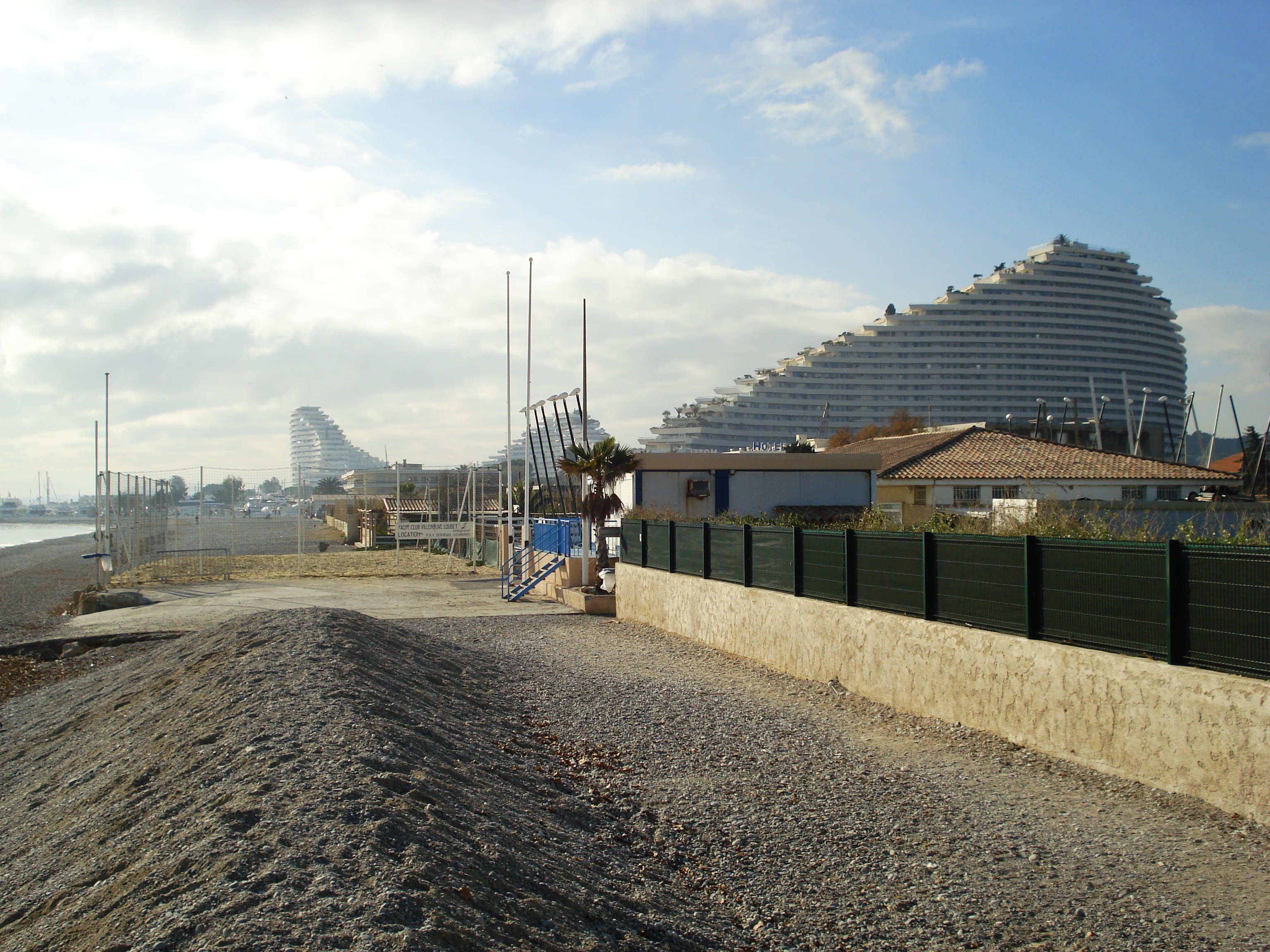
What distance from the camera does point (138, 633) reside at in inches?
650

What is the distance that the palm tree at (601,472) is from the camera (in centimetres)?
2133

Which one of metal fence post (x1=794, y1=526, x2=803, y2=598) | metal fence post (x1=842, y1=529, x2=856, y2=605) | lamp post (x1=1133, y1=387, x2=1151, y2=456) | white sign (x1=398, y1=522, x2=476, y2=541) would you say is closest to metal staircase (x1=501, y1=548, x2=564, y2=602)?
white sign (x1=398, y1=522, x2=476, y2=541)

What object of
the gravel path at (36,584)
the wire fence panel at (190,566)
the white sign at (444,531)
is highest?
the white sign at (444,531)

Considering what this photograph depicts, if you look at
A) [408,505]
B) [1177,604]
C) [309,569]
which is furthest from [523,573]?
[408,505]

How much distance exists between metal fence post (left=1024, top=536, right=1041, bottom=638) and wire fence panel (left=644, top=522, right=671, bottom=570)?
952cm

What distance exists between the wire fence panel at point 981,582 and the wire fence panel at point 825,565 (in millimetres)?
1868

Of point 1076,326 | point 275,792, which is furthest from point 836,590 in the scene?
point 1076,326

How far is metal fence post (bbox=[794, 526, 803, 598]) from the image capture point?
13.0 metres

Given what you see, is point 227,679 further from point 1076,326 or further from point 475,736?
point 1076,326

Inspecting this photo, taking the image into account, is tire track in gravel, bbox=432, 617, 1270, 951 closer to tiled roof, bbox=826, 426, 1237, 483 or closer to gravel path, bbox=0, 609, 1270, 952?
gravel path, bbox=0, 609, 1270, 952

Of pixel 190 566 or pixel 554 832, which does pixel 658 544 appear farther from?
pixel 190 566

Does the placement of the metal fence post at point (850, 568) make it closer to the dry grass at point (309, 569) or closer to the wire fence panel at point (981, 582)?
the wire fence panel at point (981, 582)

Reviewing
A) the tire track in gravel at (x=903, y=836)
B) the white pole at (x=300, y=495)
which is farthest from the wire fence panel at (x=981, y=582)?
the white pole at (x=300, y=495)

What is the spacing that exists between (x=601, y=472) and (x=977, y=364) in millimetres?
135005
